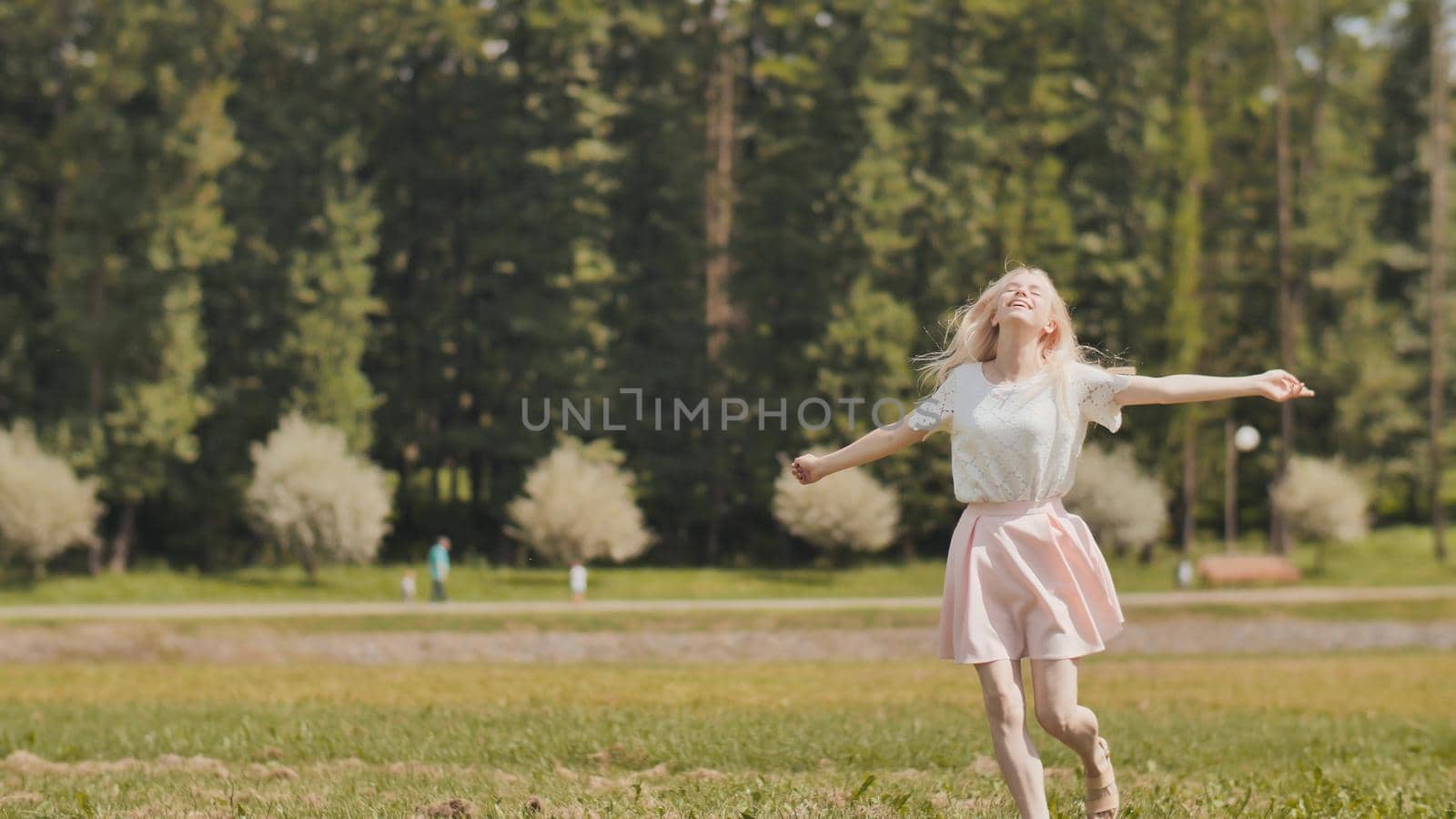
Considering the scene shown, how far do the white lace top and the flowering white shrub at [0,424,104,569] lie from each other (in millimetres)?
28503

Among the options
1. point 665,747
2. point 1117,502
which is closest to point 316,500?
point 1117,502

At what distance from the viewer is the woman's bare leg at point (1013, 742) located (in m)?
6.09

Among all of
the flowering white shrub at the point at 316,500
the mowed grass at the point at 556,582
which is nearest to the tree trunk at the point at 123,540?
the mowed grass at the point at 556,582

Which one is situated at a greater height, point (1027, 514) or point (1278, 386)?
point (1278, 386)

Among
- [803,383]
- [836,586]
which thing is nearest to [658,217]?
[803,383]

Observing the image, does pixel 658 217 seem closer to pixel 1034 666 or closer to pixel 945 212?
pixel 945 212

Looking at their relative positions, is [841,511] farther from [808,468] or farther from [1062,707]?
[1062,707]

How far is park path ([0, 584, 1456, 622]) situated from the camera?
2595 cm

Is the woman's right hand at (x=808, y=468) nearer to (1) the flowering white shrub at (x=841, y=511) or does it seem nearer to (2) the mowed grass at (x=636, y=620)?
(2) the mowed grass at (x=636, y=620)

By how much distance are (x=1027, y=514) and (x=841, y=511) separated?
27.6m

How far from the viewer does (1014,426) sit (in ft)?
20.6

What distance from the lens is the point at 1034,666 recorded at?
20.5 ft

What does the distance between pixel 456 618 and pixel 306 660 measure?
2744 mm

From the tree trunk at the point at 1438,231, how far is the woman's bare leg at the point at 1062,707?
131 ft
